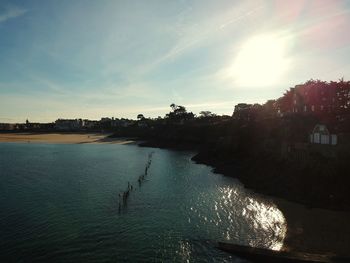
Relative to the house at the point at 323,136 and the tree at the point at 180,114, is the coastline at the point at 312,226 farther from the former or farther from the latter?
the tree at the point at 180,114

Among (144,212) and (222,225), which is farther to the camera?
(144,212)

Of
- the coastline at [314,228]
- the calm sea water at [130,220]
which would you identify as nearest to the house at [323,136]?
the coastline at [314,228]

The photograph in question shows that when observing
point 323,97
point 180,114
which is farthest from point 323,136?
point 180,114

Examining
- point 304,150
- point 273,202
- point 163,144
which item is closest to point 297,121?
point 304,150

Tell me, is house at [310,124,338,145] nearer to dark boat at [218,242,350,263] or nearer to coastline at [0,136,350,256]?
coastline at [0,136,350,256]

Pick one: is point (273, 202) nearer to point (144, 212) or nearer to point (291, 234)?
point (291, 234)
